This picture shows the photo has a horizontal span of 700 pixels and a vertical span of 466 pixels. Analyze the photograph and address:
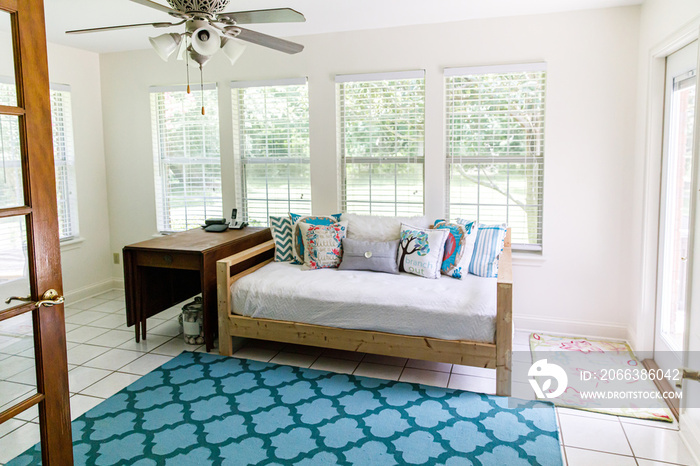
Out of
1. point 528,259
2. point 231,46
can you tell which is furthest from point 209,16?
point 528,259

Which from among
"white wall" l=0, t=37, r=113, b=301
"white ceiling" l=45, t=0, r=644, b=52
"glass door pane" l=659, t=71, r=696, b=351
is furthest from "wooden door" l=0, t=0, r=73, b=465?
"white wall" l=0, t=37, r=113, b=301

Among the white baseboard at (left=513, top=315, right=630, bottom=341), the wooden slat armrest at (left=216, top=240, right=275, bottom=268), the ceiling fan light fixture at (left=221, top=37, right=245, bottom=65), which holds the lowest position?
the white baseboard at (left=513, top=315, right=630, bottom=341)

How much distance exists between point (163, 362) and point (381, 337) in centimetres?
150

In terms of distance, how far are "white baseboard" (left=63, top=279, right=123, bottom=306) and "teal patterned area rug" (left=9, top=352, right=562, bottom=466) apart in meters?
2.15

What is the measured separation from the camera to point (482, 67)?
3895mm

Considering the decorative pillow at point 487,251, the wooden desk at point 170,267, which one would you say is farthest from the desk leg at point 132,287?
the decorative pillow at point 487,251

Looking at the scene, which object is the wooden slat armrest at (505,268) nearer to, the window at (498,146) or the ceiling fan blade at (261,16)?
the window at (498,146)

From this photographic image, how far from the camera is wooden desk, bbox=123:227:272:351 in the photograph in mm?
3605

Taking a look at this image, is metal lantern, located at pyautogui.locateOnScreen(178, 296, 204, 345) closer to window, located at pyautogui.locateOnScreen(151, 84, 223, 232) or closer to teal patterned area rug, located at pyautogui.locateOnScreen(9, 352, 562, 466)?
teal patterned area rug, located at pyautogui.locateOnScreen(9, 352, 562, 466)

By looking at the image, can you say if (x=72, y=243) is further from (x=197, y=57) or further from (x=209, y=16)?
(x=209, y=16)

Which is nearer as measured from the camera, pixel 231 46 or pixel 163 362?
pixel 231 46

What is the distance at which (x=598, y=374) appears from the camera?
3.25 m

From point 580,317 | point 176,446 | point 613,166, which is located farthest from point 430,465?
point 613,166

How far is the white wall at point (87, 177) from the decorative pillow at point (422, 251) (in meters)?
3.19
